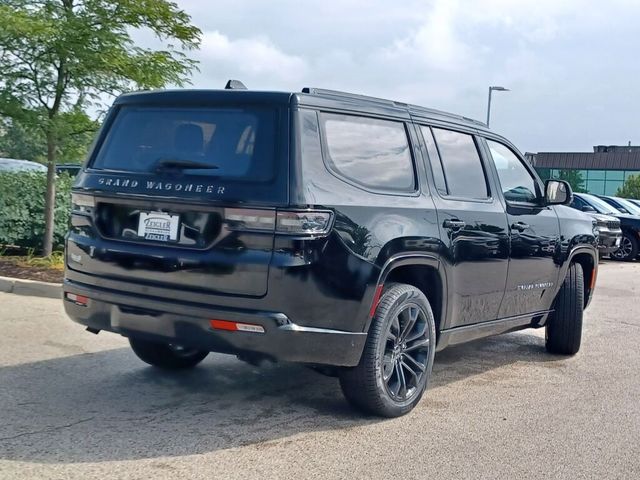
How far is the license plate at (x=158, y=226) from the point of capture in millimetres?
4199

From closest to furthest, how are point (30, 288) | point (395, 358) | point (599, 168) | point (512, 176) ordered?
1. point (395, 358)
2. point (512, 176)
3. point (30, 288)
4. point (599, 168)

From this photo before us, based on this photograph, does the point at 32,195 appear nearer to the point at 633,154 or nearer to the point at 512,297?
the point at 512,297

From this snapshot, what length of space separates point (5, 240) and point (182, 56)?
369cm

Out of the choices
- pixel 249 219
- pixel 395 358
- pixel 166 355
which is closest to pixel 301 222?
pixel 249 219

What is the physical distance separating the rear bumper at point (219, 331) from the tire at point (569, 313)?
3.03 meters

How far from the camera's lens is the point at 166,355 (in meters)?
5.59

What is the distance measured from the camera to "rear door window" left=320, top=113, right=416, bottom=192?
14.4ft

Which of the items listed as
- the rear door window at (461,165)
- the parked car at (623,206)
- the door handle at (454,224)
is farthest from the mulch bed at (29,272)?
the parked car at (623,206)

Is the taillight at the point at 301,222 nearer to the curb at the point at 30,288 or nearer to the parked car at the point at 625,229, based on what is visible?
the curb at the point at 30,288

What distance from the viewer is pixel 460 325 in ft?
17.5

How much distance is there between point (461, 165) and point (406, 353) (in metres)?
1.51

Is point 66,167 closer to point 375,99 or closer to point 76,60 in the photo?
point 76,60

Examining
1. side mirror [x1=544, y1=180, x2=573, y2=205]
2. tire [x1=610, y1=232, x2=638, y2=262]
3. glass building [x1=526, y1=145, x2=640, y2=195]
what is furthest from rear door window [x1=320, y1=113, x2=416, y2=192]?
glass building [x1=526, y1=145, x2=640, y2=195]

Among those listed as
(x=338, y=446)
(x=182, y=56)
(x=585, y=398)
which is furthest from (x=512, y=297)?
(x=182, y=56)
